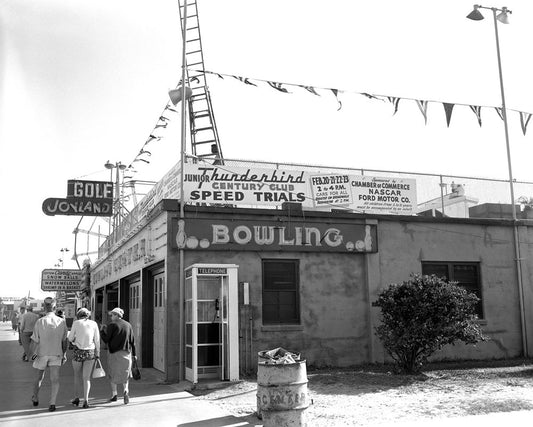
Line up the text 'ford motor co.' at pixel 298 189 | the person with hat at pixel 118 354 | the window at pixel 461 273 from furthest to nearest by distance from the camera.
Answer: the window at pixel 461 273, the text 'ford motor co.' at pixel 298 189, the person with hat at pixel 118 354

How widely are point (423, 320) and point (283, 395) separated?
491 cm

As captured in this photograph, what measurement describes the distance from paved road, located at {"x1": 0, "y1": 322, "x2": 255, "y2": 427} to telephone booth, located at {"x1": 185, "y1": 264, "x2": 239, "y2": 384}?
61 centimetres

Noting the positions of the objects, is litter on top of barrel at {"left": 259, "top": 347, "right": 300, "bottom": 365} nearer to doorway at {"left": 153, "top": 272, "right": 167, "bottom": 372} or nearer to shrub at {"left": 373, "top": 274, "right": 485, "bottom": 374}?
shrub at {"left": 373, "top": 274, "right": 485, "bottom": 374}

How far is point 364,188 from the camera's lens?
1480cm

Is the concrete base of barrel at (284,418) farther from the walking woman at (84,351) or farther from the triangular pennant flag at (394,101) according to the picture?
the triangular pennant flag at (394,101)

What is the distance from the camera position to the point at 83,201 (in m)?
17.2

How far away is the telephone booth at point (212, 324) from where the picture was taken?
37.7ft

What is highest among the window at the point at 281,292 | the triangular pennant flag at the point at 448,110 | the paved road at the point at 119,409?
the triangular pennant flag at the point at 448,110

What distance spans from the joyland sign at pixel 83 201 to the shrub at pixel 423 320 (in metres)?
9.44

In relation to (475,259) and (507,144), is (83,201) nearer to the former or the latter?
(475,259)

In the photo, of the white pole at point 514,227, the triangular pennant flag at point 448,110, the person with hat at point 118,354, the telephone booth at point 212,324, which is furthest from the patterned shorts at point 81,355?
the white pole at point 514,227

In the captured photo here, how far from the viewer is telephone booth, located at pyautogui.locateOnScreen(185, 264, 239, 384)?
11.5 m

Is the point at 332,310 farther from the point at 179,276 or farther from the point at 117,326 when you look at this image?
the point at 117,326

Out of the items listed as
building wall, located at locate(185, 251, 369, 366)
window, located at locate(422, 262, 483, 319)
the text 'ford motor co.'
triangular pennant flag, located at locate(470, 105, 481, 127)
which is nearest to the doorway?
building wall, located at locate(185, 251, 369, 366)
